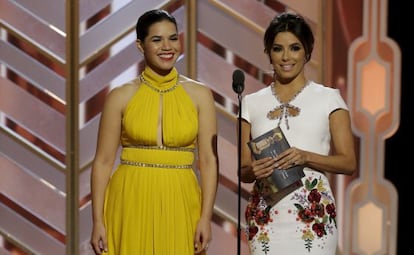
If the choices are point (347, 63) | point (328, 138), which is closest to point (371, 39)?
point (347, 63)

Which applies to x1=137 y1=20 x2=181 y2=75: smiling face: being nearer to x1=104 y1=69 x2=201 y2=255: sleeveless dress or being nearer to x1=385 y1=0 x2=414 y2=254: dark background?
x1=104 y1=69 x2=201 y2=255: sleeveless dress

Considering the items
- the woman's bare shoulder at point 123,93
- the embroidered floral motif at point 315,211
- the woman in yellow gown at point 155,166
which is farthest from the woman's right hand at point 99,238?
the embroidered floral motif at point 315,211

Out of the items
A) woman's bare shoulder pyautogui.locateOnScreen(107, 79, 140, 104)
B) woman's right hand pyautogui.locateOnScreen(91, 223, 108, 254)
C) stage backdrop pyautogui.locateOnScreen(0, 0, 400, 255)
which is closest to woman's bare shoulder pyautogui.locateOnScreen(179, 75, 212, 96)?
woman's bare shoulder pyautogui.locateOnScreen(107, 79, 140, 104)

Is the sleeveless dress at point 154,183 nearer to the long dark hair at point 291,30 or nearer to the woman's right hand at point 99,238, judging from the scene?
the woman's right hand at point 99,238

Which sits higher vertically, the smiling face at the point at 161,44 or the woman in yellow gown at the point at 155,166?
the smiling face at the point at 161,44

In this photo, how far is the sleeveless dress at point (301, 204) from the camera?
118 inches

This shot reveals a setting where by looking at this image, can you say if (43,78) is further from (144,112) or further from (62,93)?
(144,112)

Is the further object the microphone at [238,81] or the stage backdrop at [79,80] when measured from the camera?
the stage backdrop at [79,80]

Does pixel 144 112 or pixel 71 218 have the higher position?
pixel 71 218

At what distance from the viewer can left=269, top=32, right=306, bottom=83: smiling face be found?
300cm

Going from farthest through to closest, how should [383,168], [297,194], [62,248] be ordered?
[62,248] < [383,168] < [297,194]

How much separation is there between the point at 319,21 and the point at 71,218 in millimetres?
1663

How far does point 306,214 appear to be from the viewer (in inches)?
118

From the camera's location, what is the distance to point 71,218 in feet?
15.3
